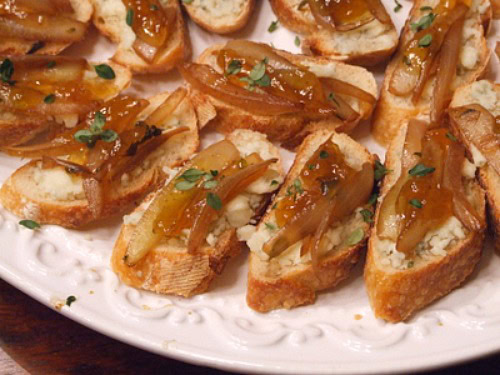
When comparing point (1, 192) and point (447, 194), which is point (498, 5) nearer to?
point (447, 194)

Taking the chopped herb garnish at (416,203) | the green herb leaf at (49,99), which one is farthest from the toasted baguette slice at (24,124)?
the chopped herb garnish at (416,203)

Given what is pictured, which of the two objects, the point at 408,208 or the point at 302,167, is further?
the point at 302,167

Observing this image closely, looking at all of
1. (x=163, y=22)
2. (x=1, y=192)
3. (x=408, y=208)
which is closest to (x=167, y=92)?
(x=163, y=22)

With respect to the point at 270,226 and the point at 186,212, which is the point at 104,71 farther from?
the point at 270,226

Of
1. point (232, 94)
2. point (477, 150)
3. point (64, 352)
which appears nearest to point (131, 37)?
→ point (232, 94)

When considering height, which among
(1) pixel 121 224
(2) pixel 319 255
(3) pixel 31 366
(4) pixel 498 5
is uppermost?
(4) pixel 498 5

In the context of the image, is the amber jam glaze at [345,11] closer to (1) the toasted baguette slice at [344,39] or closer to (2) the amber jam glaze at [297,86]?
(1) the toasted baguette slice at [344,39]
